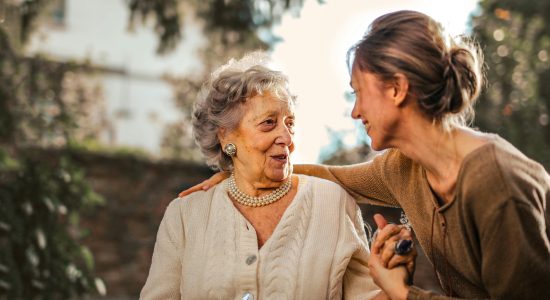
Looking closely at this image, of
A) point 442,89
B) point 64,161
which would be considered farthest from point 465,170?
point 64,161

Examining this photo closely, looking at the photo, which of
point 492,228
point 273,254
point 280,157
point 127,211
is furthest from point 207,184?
point 127,211

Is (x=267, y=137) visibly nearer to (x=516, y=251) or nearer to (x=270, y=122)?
(x=270, y=122)

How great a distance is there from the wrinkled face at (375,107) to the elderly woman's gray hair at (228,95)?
0.49 metres

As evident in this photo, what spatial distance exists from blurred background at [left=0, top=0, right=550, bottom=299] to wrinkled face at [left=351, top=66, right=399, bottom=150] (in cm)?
28

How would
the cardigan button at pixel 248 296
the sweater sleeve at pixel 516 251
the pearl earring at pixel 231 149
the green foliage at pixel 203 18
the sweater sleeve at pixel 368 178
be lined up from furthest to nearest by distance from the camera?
the green foliage at pixel 203 18 < the pearl earring at pixel 231 149 < the sweater sleeve at pixel 368 178 < the cardigan button at pixel 248 296 < the sweater sleeve at pixel 516 251

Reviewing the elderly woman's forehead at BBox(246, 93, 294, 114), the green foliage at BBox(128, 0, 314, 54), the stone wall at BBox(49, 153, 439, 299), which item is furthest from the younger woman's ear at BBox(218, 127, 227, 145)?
the stone wall at BBox(49, 153, 439, 299)

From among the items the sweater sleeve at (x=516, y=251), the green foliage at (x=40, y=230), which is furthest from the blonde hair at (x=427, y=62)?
the green foliage at (x=40, y=230)

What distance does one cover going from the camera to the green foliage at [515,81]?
7.11 meters

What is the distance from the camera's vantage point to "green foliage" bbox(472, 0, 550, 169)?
711 centimetres

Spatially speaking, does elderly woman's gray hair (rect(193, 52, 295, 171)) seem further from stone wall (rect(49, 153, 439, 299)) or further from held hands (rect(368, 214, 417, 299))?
stone wall (rect(49, 153, 439, 299))

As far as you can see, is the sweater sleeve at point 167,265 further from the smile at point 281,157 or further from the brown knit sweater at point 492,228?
the brown knit sweater at point 492,228

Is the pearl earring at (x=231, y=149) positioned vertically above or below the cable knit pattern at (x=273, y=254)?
above

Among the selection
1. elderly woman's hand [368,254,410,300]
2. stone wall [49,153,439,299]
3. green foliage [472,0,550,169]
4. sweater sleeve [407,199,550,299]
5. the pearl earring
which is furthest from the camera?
stone wall [49,153,439,299]

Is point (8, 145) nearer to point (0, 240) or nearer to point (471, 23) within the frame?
point (0, 240)
